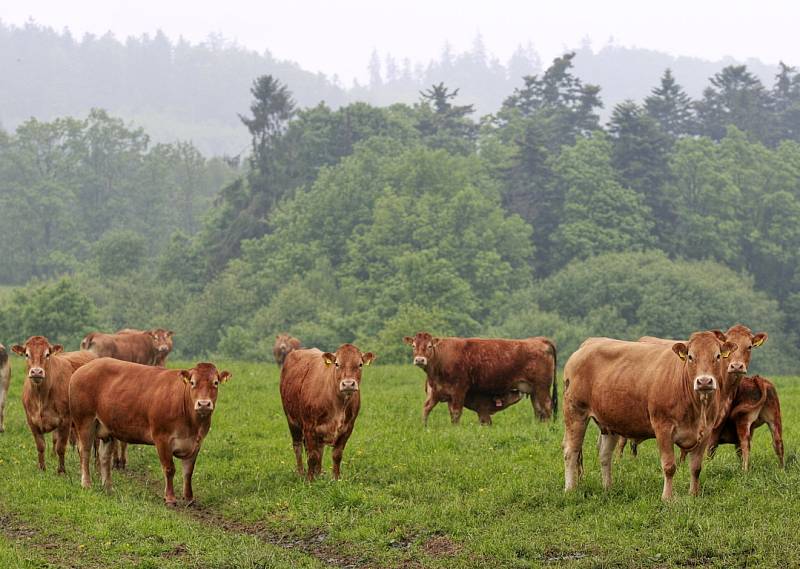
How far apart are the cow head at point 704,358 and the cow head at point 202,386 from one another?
698 centimetres

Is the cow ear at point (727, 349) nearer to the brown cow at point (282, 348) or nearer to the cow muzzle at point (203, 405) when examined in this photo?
the cow muzzle at point (203, 405)

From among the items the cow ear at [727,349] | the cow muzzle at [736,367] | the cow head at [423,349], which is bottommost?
the cow head at [423,349]

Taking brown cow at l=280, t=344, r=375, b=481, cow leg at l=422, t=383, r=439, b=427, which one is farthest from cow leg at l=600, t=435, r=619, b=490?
cow leg at l=422, t=383, r=439, b=427

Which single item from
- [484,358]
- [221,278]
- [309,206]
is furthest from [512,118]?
[484,358]

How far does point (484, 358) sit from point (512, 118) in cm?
9006

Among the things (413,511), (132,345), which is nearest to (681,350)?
(413,511)

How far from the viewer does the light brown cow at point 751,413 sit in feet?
48.9

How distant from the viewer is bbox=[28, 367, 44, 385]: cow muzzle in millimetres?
17953

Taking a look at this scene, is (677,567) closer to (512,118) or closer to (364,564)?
(364,564)

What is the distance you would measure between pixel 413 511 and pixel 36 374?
7509 millimetres

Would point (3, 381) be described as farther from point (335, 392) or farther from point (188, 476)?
point (335, 392)

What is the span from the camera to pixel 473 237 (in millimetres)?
80062

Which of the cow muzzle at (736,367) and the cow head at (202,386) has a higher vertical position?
the cow muzzle at (736,367)

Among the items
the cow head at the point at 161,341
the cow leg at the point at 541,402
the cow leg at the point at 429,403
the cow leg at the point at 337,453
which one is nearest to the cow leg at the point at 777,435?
the cow leg at the point at 337,453
